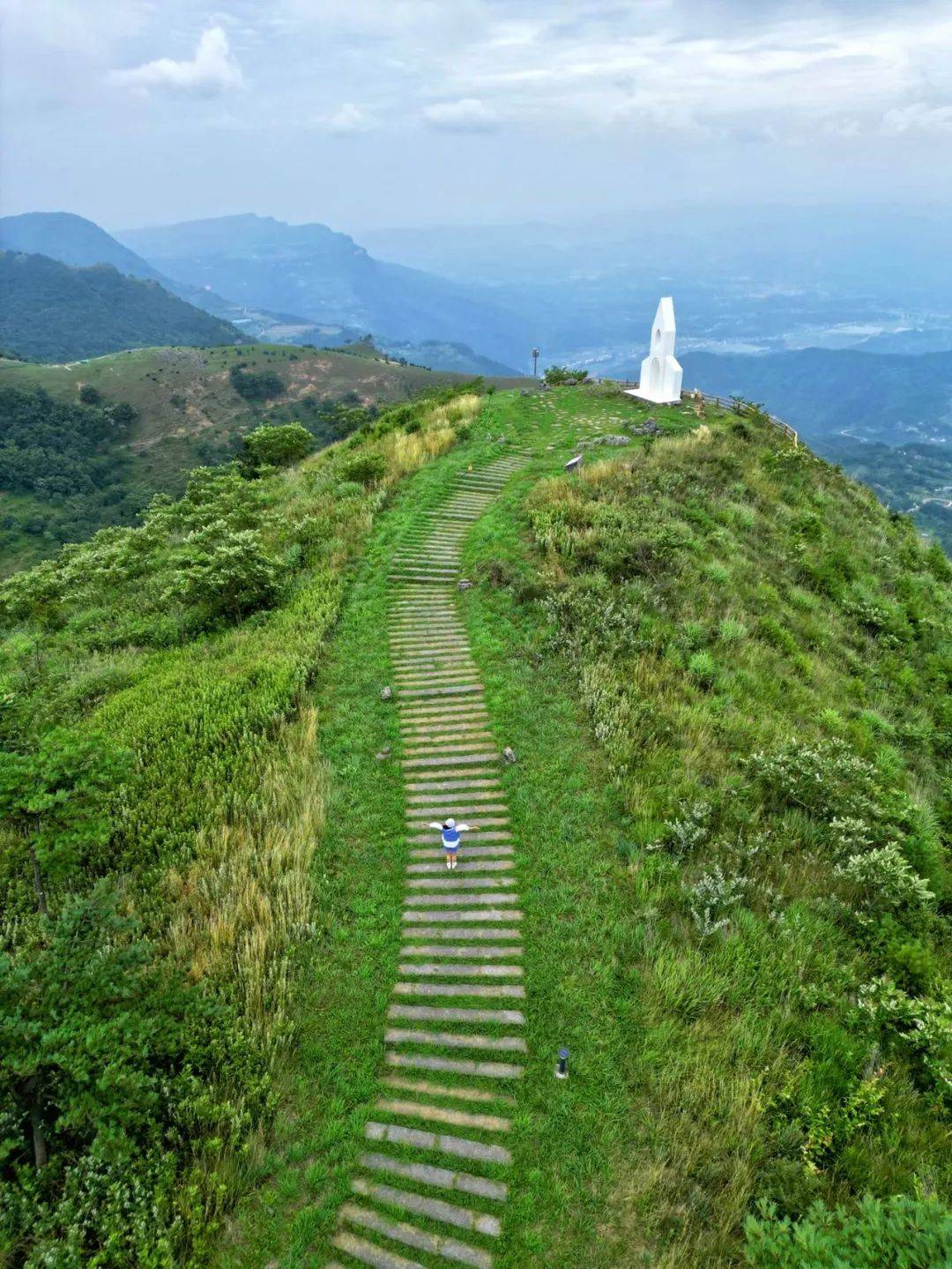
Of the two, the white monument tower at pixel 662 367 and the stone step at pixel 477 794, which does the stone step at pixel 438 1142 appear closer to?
the stone step at pixel 477 794

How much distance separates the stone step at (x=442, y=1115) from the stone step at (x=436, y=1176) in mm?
409

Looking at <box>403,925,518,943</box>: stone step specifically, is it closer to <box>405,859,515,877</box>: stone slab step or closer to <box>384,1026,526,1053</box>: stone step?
<box>405,859,515,877</box>: stone slab step

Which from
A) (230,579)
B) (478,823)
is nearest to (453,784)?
(478,823)

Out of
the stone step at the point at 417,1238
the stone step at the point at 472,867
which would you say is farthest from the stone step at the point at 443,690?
the stone step at the point at 417,1238

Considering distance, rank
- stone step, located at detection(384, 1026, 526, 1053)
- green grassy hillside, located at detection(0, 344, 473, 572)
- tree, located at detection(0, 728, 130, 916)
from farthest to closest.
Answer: green grassy hillside, located at detection(0, 344, 473, 572) < tree, located at detection(0, 728, 130, 916) < stone step, located at detection(384, 1026, 526, 1053)

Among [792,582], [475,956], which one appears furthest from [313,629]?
[792,582]

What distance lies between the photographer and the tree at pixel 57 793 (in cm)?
759

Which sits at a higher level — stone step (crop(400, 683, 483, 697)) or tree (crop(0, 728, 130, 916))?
tree (crop(0, 728, 130, 916))

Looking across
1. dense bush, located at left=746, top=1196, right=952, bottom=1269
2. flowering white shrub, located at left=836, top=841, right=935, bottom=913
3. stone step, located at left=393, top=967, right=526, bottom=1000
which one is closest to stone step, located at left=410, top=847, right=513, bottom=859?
stone step, located at left=393, top=967, right=526, bottom=1000

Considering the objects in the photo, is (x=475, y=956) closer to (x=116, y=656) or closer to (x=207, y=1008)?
(x=207, y=1008)

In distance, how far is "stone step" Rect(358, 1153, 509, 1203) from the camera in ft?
20.6

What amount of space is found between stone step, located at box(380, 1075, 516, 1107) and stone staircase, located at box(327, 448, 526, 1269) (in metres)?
0.01

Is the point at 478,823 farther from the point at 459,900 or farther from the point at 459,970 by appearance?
the point at 459,970

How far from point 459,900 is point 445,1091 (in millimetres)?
2444
